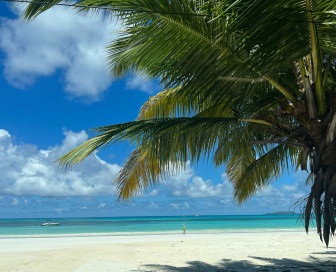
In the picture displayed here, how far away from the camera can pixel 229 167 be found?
9766 mm

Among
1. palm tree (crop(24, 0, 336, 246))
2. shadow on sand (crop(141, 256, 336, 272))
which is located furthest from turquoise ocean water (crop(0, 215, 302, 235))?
palm tree (crop(24, 0, 336, 246))

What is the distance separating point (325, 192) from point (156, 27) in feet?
11.4

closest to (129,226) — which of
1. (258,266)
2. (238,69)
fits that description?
(258,266)

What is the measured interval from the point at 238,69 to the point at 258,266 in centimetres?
552

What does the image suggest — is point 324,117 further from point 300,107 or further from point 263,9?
point 263,9

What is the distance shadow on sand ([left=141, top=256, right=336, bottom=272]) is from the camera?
8.30 m

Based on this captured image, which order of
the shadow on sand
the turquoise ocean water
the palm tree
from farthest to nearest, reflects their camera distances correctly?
1. the turquoise ocean water
2. the shadow on sand
3. the palm tree

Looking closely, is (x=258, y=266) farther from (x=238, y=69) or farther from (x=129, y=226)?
(x=129, y=226)

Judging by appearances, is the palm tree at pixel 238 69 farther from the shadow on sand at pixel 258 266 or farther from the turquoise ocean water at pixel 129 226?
the turquoise ocean water at pixel 129 226

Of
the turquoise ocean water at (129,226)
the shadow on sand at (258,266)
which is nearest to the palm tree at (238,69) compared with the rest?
the shadow on sand at (258,266)

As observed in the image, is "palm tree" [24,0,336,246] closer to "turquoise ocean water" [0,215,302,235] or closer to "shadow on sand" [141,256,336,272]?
"shadow on sand" [141,256,336,272]

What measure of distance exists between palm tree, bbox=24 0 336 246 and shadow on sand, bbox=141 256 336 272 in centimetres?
271

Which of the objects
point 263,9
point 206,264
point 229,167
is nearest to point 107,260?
point 206,264

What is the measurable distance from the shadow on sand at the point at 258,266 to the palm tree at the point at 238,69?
107 inches
